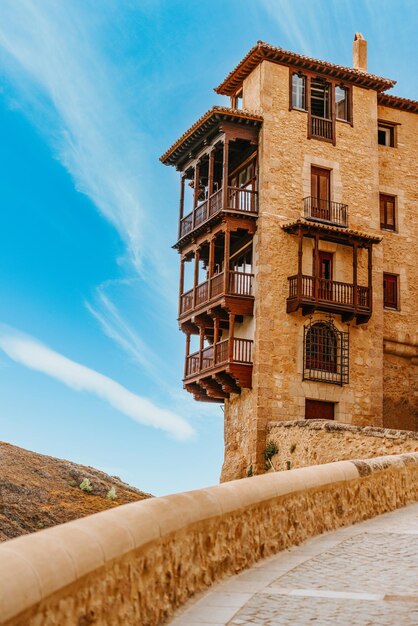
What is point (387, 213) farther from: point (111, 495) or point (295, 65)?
point (111, 495)

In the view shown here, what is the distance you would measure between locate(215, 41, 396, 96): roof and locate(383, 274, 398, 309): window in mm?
7582

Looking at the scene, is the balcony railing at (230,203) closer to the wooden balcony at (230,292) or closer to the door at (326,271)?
the wooden balcony at (230,292)

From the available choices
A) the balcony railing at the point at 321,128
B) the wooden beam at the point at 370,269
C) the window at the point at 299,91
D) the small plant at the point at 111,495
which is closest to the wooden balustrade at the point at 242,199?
the balcony railing at the point at 321,128

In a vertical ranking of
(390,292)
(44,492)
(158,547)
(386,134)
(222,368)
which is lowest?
(158,547)

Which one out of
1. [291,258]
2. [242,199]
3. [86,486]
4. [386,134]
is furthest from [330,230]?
[86,486]

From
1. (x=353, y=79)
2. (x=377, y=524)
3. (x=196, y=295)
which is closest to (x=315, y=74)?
(x=353, y=79)

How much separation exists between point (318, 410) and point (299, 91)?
11.9 metres

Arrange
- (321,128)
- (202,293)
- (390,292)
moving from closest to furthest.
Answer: (202,293), (321,128), (390,292)

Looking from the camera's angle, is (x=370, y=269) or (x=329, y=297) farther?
(x=370, y=269)

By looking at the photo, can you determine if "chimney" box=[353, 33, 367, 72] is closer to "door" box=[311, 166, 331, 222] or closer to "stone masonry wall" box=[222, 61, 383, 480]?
"stone masonry wall" box=[222, 61, 383, 480]

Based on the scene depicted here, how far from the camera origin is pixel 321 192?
33031 mm

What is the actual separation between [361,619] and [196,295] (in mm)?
25992

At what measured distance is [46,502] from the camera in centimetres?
1666

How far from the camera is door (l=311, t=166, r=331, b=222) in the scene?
3256 cm
